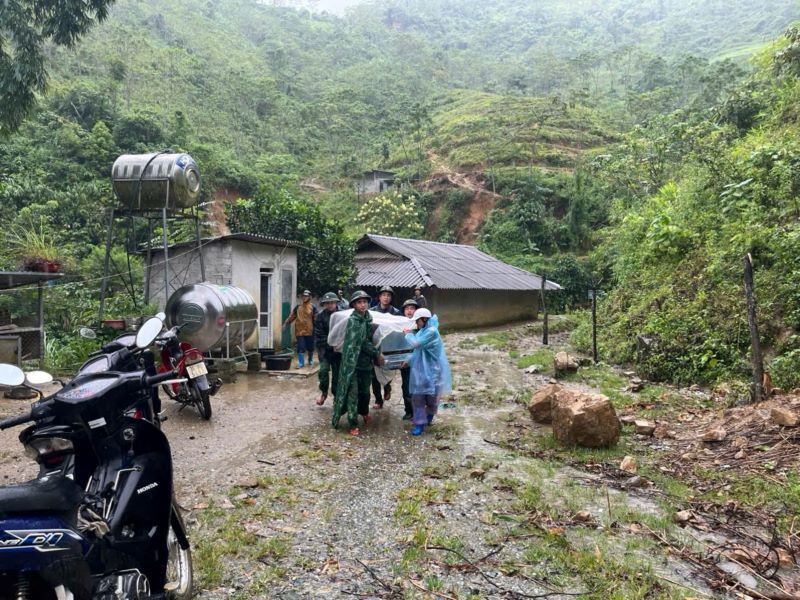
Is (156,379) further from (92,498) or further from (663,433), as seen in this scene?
(663,433)

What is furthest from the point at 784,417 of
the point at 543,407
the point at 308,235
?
the point at 308,235

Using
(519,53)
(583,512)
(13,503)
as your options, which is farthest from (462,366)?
(519,53)

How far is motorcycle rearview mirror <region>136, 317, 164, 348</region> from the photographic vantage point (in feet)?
9.55

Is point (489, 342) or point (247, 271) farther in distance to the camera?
point (489, 342)

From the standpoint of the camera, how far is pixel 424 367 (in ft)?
22.9

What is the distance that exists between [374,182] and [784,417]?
126 feet

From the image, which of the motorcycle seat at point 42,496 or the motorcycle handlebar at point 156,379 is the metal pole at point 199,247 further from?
the motorcycle seat at point 42,496

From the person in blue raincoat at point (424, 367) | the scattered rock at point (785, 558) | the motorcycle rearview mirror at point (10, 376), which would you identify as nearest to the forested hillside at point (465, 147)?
the scattered rock at point (785, 558)

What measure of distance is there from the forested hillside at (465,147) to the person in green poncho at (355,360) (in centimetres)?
557

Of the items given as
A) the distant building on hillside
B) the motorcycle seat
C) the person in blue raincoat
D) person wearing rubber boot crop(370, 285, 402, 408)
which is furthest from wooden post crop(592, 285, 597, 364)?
the distant building on hillside

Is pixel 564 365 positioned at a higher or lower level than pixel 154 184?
lower

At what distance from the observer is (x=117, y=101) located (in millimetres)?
32344

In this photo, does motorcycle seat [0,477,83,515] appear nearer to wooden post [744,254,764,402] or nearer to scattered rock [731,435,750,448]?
scattered rock [731,435,750,448]

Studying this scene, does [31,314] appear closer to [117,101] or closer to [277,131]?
[117,101]
